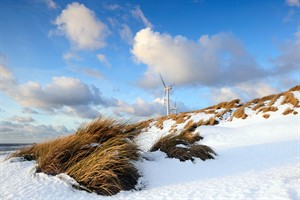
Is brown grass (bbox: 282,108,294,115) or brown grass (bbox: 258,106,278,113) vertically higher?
brown grass (bbox: 258,106,278,113)

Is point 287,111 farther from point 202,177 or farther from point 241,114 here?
point 202,177

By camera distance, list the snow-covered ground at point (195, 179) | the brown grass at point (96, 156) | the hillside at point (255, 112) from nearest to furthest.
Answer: the snow-covered ground at point (195, 179), the brown grass at point (96, 156), the hillside at point (255, 112)

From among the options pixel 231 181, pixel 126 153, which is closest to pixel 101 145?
pixel 126 153

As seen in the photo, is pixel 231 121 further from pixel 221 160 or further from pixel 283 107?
pixel 221 160

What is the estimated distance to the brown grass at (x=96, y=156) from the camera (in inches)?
336

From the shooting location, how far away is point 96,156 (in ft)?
30.0

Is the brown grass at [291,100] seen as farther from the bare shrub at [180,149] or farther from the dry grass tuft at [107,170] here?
the dry grass tuft at [107,170]

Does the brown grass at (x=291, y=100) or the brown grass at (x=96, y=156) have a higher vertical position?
the brown grass at (x=291, y=100)

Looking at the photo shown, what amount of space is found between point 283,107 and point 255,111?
8.22 feet

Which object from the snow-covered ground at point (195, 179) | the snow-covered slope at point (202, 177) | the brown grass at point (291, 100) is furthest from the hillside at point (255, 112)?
the snow-covered ground at point (195, 179)

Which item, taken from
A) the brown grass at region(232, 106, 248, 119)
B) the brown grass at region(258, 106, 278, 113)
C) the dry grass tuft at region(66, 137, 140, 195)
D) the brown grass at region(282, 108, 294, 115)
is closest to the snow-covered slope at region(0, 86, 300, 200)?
the dry grass tuft at region(66, 137, 140, 195)


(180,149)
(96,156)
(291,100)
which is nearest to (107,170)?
(96,156)

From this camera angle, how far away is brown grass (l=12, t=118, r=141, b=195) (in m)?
8.52

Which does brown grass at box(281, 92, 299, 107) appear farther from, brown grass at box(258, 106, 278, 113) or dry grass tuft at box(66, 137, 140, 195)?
dry grass tuft at box(66, 137, 140, 195)
